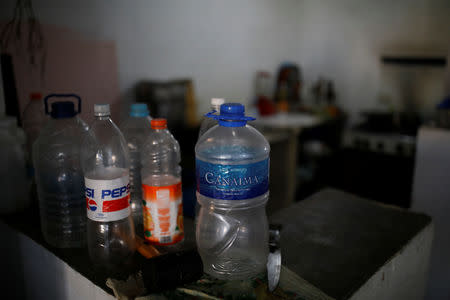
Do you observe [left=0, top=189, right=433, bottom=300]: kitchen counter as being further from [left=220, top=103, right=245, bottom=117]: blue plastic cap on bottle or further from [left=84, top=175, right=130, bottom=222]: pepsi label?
[left=220, top=103, right=245, bottom=117]: blue plastic cap on bottle

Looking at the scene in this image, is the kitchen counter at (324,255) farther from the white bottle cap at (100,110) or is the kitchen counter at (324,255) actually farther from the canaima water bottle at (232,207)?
the white bottle cap at (100,110)

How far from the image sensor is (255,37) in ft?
13.1

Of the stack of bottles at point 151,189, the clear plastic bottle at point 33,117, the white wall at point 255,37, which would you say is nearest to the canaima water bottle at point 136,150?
the stack of bottles at point 151,189

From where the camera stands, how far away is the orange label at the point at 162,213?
85 cm

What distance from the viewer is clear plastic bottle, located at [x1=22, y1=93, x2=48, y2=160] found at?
4.15 ft

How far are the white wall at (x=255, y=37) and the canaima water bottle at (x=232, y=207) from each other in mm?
1360

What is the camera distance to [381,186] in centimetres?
340

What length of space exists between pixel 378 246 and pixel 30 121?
124 cm

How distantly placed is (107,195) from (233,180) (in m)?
0.29

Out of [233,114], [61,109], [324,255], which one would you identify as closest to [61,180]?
→ [61,109]

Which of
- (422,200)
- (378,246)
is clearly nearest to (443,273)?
(422,200)

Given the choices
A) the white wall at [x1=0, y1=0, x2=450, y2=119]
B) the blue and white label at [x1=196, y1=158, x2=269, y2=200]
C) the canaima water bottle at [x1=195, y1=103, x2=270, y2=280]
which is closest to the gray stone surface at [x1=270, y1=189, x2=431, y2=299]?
the canaima water bottle at [x1=195, y1=103, x2=270, y2=280]

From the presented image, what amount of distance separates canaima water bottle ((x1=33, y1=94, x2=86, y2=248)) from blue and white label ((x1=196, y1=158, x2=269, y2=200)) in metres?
0.45

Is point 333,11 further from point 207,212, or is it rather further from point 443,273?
point 207,212
